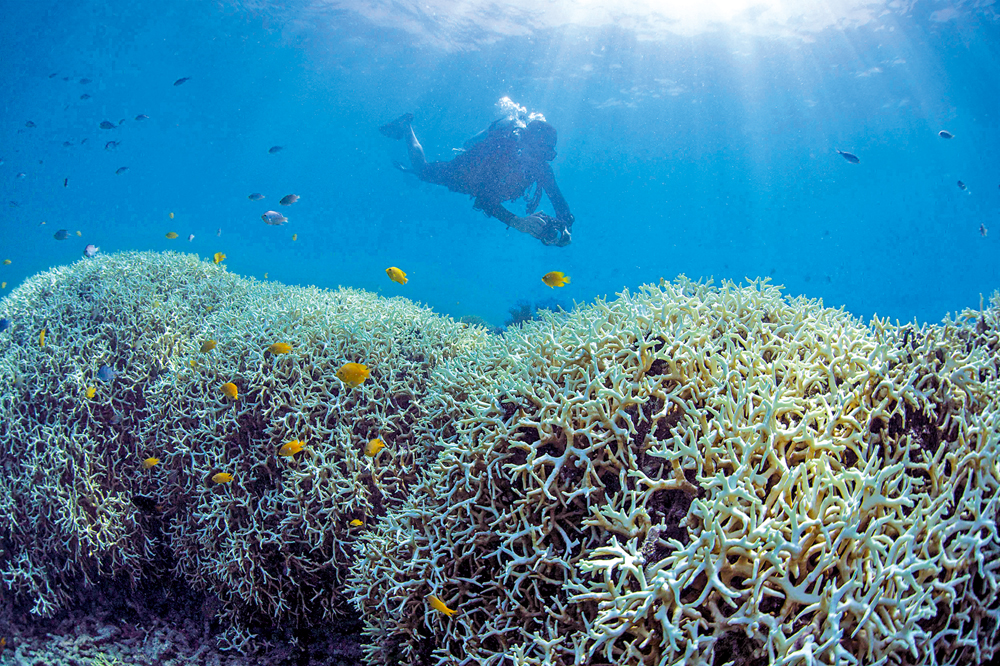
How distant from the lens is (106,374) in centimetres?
508

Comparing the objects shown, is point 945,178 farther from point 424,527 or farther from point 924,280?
point 424,527

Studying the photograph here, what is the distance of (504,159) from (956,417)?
16.0 meters

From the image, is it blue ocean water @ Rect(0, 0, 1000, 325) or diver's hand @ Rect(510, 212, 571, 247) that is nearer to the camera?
diver's hand @ Rect(510, 212, 571, 247)

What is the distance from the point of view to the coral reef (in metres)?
1.92

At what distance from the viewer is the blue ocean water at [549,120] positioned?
1252 inches

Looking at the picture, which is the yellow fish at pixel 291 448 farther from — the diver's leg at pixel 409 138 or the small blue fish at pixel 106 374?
the diver's leg at pixel 409 138

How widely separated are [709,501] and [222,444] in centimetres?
450

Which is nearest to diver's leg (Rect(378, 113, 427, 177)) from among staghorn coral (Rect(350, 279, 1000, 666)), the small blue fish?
the small blue fish

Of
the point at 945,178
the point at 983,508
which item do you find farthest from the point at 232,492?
the point at 945,178

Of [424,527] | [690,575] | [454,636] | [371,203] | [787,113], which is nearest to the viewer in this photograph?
[690,575]

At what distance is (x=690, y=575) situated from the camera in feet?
6.38

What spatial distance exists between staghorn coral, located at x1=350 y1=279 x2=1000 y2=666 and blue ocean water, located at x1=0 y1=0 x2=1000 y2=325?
16.2 m

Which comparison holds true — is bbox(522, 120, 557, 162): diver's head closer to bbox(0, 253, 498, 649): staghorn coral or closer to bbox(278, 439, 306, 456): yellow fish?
bbox(0, 253, 498, 649): staghorn coral

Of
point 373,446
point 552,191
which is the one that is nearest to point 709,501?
point 373,446
